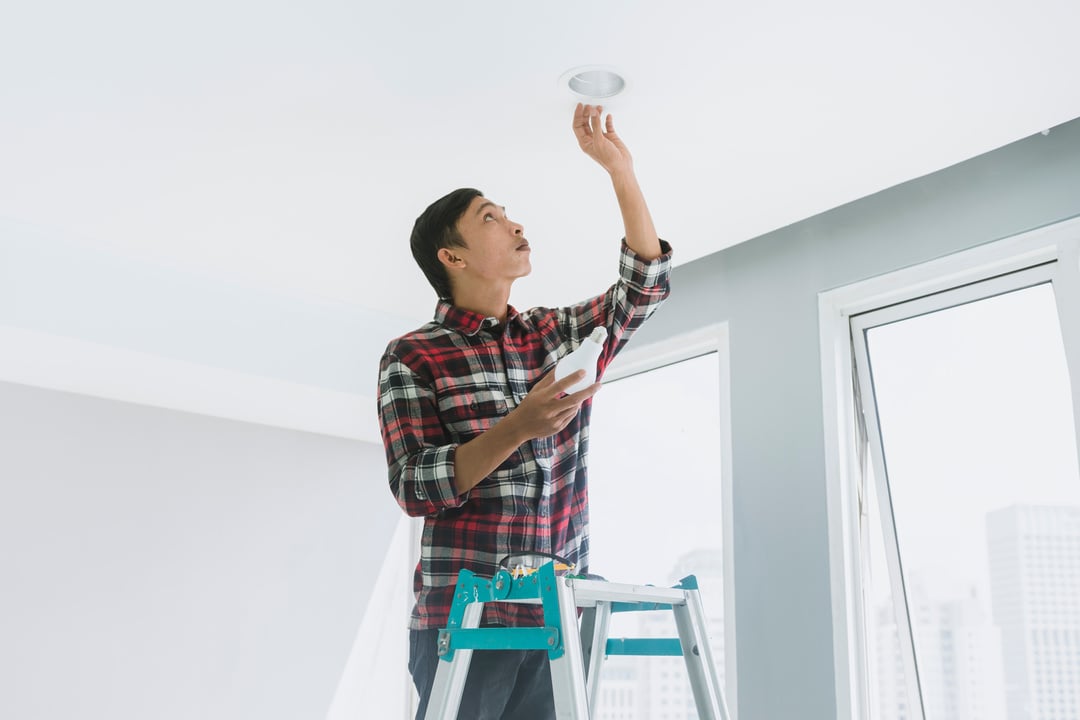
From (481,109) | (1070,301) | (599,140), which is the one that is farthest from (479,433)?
(1070,301)

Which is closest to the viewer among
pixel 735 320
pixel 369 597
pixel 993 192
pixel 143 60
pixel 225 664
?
pixel 143 60

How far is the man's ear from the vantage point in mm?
2195

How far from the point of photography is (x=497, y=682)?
5.80 feet

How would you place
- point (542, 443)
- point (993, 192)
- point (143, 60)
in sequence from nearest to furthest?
point (542, 443) < point (143, 60) < point (993, 192)

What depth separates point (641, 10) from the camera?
2.03m

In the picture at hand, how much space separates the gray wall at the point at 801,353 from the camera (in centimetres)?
264

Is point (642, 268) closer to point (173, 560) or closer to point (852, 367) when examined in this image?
point (852, 367)

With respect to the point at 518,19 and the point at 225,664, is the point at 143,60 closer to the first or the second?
the point at 518,19

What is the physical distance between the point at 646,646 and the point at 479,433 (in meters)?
0.55

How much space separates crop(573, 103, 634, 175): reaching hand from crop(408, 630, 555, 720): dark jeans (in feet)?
3.56

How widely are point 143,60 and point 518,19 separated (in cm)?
93

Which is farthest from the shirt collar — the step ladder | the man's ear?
the step ladder

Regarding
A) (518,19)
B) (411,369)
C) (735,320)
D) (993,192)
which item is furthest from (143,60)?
(993,192)

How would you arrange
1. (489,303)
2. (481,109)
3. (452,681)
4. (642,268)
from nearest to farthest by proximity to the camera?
1. (452,681)
2. (642,268)
3. (489,303)
4. (481,109)
